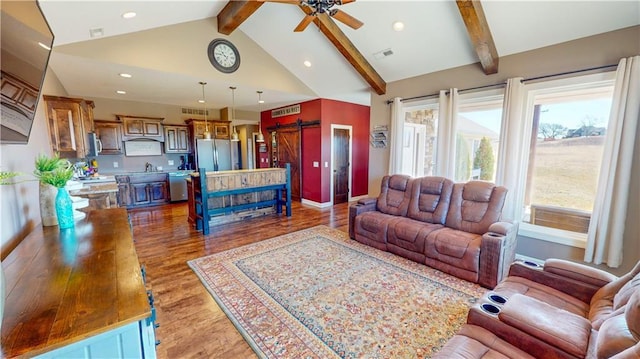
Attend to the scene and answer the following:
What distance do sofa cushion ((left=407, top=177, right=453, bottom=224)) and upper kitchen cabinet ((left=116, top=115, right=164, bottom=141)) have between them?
6.26 m

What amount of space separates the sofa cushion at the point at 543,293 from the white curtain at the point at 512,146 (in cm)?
184

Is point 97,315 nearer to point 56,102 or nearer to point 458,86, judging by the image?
point 56,102

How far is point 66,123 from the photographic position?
374 centimetres

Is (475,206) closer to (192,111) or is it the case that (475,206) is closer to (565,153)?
Answer: (565,153)

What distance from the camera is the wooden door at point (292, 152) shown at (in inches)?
274

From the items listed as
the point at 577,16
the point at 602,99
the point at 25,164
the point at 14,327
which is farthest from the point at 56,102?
the point at 602,99

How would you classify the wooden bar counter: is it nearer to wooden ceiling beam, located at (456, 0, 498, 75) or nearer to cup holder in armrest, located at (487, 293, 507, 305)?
cup holder in armrest, located at (487, 293, 507, 305)

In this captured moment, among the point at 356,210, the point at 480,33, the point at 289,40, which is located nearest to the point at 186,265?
the point at 356,210

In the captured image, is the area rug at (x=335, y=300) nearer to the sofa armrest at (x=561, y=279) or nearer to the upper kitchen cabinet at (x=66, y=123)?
the sofa armrest at (x=561, y=279)

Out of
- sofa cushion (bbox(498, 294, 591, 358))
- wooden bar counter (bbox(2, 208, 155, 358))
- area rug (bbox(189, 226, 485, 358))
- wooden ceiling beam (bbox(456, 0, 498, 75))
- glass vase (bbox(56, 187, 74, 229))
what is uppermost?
wooden ceiling beam (bbox(456, 0, 498, 75))

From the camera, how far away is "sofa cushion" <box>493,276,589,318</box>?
5.58 feet

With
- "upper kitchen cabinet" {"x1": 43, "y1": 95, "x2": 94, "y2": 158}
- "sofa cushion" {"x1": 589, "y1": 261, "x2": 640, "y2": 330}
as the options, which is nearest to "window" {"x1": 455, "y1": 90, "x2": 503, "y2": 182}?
"sofa cushion" {"x1": 589, "y1": 261, "x2": 640, "y2": 330}

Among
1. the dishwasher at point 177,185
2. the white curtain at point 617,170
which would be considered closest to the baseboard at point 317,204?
the dishwasher at point 177,185

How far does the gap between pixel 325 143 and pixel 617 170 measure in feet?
15.5
